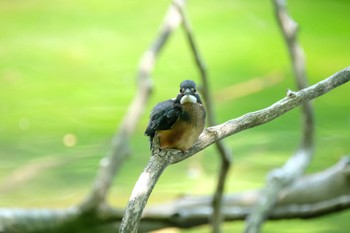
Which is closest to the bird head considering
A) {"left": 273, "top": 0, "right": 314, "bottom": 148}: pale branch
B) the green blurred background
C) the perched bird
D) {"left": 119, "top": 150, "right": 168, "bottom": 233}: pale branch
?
the perched bird

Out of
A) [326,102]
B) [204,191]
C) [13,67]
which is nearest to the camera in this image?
[204,191]

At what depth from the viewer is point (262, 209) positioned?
123 inches

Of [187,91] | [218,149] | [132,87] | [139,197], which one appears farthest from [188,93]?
[132,87]

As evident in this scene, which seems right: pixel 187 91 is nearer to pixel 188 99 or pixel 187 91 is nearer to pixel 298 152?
pixel 188 99

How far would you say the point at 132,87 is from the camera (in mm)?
5391

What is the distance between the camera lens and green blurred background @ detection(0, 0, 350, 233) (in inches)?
168

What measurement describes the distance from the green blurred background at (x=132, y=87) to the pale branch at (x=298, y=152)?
593mm

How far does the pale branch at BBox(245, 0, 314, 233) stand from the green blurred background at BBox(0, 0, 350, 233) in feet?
1.95

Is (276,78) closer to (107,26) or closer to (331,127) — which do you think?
(331,127)

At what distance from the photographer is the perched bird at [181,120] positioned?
1.91m

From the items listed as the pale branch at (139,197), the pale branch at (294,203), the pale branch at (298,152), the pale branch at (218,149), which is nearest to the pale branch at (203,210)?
the pale branch at (294,203)

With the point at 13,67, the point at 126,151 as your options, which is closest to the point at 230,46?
the point at 13,67

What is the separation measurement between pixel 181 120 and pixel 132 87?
11.4 feet

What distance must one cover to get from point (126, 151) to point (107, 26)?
120 inches
